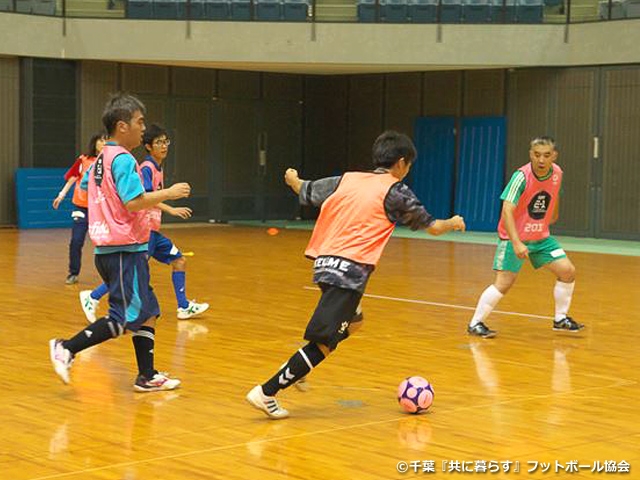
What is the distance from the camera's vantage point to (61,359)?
7.44 meters

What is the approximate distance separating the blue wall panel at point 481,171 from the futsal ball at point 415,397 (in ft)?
58.9

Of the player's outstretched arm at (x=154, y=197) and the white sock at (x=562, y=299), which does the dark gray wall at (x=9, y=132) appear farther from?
the player's outstretched arm at (x=154, y=197)

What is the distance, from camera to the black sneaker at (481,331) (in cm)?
1029

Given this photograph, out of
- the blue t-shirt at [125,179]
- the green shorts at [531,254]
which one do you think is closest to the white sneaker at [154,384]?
the blue t-shirt at [125,179]

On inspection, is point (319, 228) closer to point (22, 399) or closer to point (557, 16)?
point (22, 399)

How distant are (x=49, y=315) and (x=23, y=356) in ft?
7.76

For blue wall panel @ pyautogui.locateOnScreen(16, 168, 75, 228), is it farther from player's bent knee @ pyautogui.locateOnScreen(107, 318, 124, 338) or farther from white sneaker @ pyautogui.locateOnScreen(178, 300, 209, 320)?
player's bent knee @ pyautogui.locateOnScreen(107, 318, 124, 338)

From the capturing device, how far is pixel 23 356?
8969mm

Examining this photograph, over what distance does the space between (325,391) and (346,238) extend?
1.38 metres

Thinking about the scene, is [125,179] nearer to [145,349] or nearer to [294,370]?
[145,349]

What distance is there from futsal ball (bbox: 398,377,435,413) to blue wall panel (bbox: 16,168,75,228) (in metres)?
18.3

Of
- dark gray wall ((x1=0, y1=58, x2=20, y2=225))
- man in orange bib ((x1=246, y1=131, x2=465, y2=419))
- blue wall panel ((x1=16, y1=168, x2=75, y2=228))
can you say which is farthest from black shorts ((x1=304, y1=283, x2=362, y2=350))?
dark gray wall ((x1=0, y1=58, x2=20, y2=225))

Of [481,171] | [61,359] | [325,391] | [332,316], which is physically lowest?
[325,391]

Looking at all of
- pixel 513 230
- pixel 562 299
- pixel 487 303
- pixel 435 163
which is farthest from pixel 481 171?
pixel 513 230
